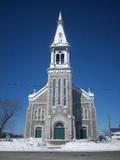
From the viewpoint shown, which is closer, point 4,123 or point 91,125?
point 91,125

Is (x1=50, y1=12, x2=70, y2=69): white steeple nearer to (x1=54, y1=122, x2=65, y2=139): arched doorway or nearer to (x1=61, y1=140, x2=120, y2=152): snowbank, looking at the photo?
(x1=54, y1=122, x2=65, y2=139): arched doorway

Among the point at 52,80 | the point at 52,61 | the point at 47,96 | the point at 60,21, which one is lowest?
the point at 47,96

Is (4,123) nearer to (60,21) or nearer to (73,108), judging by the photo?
(73,108)

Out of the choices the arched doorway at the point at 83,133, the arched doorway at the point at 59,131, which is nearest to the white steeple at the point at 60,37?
the arched doorway at the point at 59,131

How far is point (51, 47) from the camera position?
4553 centimetres

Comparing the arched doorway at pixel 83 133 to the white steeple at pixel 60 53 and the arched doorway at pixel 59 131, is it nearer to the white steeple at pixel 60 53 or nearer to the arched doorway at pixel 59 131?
the arched doorway at pixel 59 131

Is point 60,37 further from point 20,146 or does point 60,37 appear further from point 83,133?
point 20,146

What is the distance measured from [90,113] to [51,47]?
54.4ft

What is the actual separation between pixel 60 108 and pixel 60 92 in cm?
328

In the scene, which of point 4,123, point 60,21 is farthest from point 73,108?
point 60,21

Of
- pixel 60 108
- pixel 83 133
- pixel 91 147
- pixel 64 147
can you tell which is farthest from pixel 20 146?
pixel 83 133

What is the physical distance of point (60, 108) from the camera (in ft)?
131

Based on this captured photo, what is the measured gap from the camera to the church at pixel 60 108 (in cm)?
3903

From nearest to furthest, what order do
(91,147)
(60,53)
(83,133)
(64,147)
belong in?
1. (91,147)
2. (64,147)
3. (83,133)
4. (60,53)
